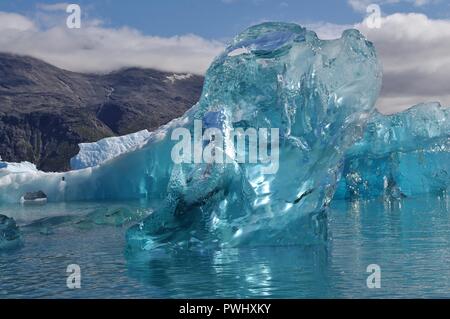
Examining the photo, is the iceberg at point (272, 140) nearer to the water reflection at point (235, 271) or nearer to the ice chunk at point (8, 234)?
the water reflection at point (235, 271)

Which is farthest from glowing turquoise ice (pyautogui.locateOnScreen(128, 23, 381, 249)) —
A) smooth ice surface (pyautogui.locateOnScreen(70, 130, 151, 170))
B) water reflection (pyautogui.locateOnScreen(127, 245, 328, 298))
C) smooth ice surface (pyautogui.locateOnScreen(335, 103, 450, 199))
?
smooth ice surface (pyautogui.locateOnScreen(70, 130, 151, 170))

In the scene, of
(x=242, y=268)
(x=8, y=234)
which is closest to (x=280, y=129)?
(x=242, y=268)

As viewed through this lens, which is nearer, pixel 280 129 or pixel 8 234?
pixel 280 129

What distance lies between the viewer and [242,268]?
500 inches

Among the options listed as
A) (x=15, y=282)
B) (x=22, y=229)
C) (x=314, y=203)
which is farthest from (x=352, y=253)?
(x=22, y=229)

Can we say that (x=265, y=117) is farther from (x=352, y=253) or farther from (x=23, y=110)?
(x=23, y=110)

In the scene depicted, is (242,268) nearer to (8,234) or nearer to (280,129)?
(280,129)

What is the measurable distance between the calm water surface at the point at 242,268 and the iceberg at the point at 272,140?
0.72 metres

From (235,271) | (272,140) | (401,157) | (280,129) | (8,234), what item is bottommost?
(235,271)

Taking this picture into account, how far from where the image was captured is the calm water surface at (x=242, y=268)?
1034 cm

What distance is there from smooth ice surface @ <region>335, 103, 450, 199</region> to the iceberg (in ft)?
61.2

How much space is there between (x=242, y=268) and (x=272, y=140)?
4427 millimetres

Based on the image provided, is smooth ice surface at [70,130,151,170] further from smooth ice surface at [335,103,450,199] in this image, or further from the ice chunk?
the ice chunk

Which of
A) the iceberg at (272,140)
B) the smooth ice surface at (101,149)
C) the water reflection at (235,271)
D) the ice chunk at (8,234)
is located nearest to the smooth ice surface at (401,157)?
the iceberg at (272,140)
